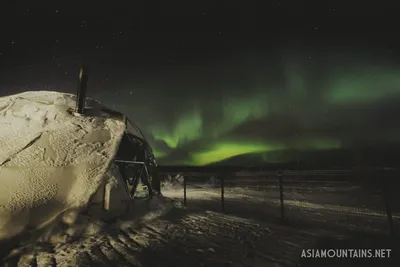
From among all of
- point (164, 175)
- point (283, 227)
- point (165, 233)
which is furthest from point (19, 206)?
point (164, 175)

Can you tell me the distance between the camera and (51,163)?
5.53 meters

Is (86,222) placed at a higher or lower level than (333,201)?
higher

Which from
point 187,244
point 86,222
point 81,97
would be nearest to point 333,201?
point 187,244

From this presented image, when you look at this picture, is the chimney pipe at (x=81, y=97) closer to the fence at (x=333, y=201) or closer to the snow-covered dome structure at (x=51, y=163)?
the snow-covered dome structure at (x=51, y=163)

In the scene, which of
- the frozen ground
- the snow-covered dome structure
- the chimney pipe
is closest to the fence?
the frozen ground

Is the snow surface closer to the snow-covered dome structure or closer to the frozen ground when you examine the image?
the snow-covered dome structure

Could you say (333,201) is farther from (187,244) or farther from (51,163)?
(51,163)

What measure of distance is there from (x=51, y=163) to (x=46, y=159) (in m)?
0.17

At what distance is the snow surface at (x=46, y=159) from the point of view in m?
4.91

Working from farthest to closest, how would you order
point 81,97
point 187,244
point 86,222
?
point 81,97, point 86,222, point 187,244

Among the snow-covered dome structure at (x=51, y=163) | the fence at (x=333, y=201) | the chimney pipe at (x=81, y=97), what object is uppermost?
the chimney pipe at (x=81, y=97)

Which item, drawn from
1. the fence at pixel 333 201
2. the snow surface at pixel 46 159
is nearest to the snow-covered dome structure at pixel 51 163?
the snow surface at pixel 46 159

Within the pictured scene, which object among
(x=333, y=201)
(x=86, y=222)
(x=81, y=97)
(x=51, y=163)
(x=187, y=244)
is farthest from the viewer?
(x=333, y=201)

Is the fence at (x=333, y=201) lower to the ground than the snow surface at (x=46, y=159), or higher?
lower
